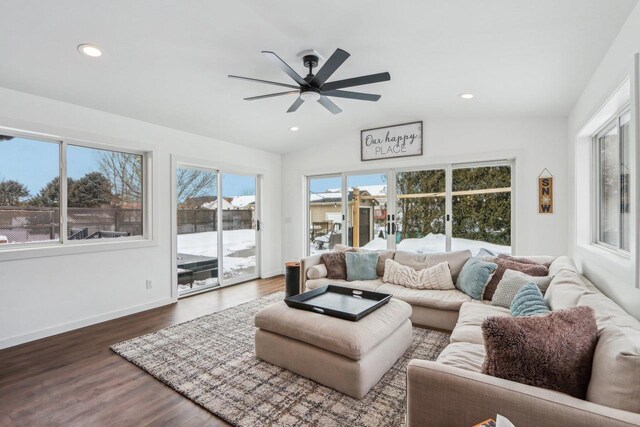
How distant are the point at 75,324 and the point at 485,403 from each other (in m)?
4.05

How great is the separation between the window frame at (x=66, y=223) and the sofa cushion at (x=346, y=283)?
218cm

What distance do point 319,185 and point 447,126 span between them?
2.53 m

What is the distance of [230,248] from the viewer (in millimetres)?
5570

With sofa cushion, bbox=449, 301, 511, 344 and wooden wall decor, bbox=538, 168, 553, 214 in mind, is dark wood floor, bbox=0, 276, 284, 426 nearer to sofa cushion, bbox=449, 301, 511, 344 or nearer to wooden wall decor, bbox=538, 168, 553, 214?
sofa cushion, bbox=449, 301, 511, 344

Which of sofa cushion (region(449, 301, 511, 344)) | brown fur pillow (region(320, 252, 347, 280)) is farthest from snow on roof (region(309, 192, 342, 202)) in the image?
sofa cushion (region(449, 301, 511, 344))

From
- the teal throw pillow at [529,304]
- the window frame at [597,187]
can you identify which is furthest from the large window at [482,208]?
the teal throw pillow at [529,304]

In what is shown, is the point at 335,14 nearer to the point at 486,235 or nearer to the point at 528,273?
the point at 528,273

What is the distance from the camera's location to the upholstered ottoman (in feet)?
7.11

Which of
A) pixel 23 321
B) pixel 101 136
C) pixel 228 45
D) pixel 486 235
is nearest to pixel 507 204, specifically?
pixel 486 235

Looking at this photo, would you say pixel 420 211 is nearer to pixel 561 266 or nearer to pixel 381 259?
pixel 381 259

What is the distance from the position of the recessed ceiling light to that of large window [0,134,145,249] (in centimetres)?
137

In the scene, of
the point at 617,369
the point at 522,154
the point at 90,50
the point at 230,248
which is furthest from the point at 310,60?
the point at 230,248

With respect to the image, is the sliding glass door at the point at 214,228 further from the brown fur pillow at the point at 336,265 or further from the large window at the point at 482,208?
the large window at the point at 482,208

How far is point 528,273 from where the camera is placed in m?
3.06
